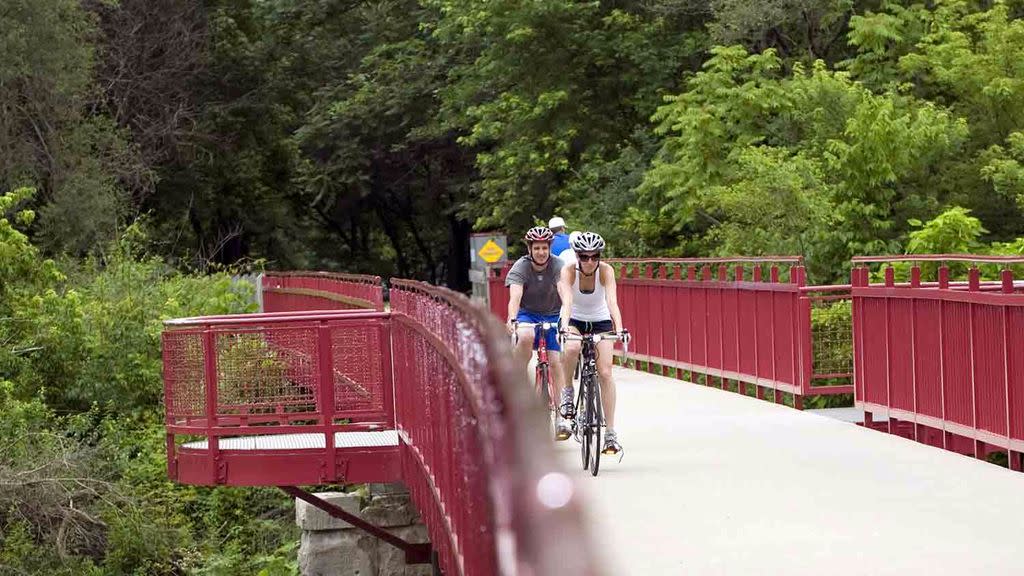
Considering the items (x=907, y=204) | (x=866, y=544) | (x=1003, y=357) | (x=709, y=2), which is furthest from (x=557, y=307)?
(x=709, y=2)

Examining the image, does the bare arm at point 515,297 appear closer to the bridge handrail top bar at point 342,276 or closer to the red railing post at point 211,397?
the red railing post at point 211,397

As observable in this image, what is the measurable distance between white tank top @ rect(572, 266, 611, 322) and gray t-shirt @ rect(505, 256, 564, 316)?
2.14ft

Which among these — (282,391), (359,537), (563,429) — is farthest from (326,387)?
(563,429)

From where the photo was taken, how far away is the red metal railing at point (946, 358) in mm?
12250

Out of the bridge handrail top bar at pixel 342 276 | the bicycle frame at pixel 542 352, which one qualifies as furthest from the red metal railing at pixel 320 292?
the bicycle frame at pixel 542 352

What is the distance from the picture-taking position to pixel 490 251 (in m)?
42.1

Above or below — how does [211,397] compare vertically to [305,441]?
above

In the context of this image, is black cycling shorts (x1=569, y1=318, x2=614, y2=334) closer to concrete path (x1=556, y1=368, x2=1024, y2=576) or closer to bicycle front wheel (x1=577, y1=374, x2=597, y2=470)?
bicycle front wheel (x1=577, y1=374, x2=597, y2=470)

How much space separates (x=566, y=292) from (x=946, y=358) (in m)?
3.00

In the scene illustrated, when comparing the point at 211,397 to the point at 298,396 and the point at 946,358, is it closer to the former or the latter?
the point at 298,396

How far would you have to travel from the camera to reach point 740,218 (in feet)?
96.1

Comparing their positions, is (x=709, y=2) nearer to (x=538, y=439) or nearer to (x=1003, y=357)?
(x=1003, y=357)

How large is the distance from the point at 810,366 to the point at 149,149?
37.9m

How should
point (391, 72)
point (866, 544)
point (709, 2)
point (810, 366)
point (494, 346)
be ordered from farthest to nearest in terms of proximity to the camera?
point (391, 72)
point (709, 2)
point (810, 366)
point (866, 544)
point (494, 346)
